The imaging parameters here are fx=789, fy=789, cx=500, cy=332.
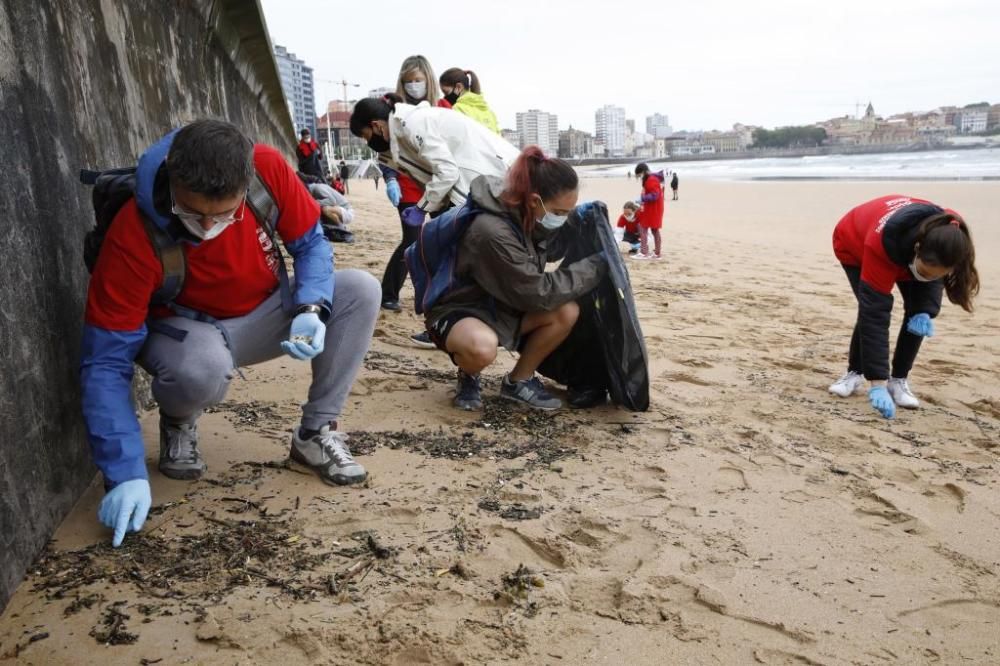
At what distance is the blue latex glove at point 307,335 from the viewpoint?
2.19m

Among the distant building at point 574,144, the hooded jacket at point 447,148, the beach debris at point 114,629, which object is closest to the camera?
the beach debris at point 114,629

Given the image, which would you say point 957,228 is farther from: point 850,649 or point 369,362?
point 369,362

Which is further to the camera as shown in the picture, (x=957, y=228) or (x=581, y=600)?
(x=957, y=228)

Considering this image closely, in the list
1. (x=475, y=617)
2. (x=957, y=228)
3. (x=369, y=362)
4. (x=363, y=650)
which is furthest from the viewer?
(x=369, y=362)

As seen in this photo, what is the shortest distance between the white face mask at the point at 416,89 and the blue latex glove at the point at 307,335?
2.32m

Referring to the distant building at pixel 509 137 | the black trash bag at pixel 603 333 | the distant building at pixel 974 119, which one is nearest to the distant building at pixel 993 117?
the distant building at pixel 974 119

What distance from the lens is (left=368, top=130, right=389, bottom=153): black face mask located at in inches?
163

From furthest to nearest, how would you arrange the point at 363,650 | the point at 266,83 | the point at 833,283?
1. the point at 266,83
2. the point at 833,283
3. the point at 363,650

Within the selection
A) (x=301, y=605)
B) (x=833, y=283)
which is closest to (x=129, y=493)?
(x=301, y=605)

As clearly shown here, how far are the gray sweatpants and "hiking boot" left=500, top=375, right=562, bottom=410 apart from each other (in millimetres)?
909

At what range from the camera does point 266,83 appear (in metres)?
11.4

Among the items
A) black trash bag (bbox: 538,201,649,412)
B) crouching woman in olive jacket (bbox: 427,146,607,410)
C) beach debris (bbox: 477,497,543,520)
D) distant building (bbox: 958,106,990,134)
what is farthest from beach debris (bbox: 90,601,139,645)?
distant building (bbox: 958,106,990,134)

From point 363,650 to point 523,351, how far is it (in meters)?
1.74

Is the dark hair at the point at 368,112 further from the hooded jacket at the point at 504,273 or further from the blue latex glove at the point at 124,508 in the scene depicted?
the blue latex glove at the point at 124,508
